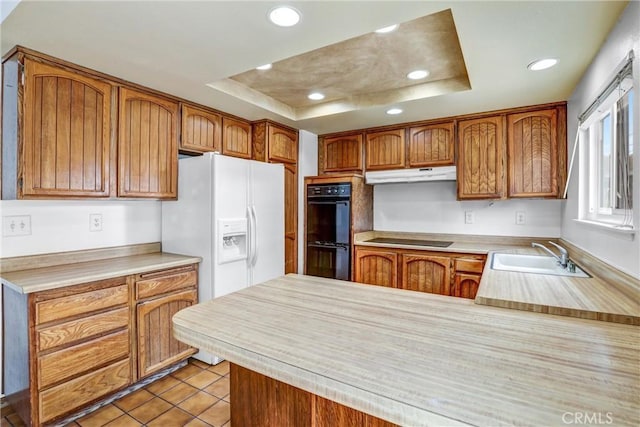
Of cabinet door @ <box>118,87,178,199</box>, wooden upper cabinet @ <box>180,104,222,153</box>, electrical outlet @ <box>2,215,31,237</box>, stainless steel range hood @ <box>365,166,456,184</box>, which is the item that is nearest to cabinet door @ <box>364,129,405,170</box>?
stainless steel range hood @ <box>365,166,456,184</box>

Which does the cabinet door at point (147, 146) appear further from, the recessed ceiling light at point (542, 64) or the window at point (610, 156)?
the window at point (610, 156)

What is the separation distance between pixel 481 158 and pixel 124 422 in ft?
11.2

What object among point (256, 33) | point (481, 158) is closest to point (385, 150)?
point (481, 158)

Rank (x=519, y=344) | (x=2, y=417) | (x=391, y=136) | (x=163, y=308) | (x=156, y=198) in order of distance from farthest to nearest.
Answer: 1. (x=391, y=136)
2. (x=156, y=198)
3. (x=163, y=308)
4. (x=2, y=417)
5. (x=519, y=344)

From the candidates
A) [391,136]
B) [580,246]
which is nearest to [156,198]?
[391,136]

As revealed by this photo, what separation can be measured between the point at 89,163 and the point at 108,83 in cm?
57

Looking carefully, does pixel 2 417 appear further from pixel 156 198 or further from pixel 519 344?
pixel 519 344

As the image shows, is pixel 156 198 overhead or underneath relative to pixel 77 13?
underneath

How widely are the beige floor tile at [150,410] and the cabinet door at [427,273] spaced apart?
86.1 inches

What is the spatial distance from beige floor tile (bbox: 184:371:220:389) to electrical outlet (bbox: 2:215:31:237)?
1472mm

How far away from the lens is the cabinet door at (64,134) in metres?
1.78

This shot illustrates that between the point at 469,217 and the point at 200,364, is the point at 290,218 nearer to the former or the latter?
the point at 200,364

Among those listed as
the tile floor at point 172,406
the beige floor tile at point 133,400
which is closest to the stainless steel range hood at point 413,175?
the tile floor at point 172,406

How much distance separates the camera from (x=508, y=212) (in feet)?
10.1
